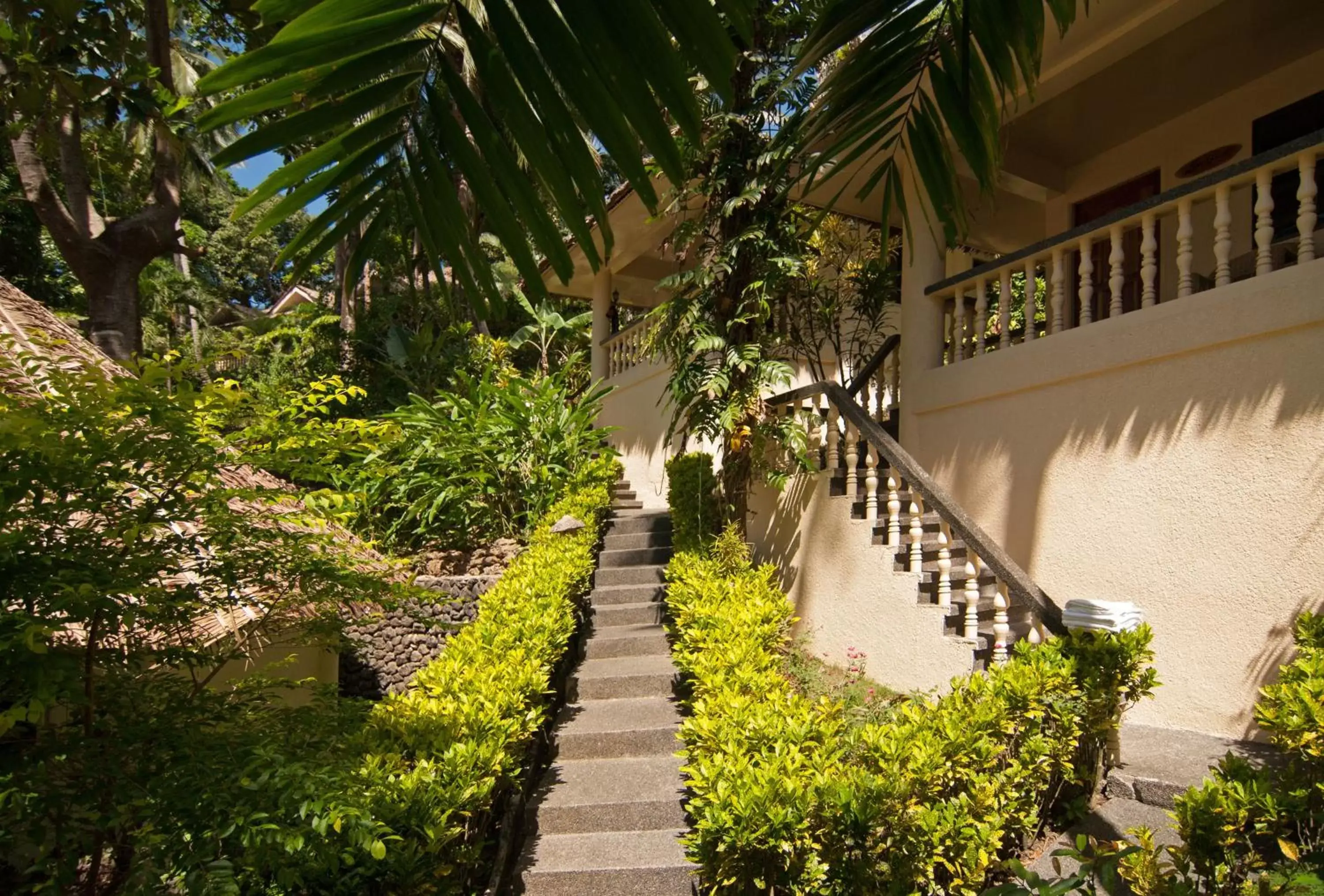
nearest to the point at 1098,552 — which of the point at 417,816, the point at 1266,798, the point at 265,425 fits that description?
the point at 1266,798

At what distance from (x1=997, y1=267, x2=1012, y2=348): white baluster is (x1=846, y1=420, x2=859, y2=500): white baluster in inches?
50.7

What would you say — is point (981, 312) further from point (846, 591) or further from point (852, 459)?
point (846, 591)

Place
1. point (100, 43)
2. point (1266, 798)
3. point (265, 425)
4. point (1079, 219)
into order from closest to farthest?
point (1266, 798)
point (265, 425)
point (100, 43)
point (1079, 219)

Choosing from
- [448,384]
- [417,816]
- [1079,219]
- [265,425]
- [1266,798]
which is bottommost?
[417,816]

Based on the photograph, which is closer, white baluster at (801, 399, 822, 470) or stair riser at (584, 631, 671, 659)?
Answer: stair riser at (584, 631, 671, 659)

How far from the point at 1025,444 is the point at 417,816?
4.75m

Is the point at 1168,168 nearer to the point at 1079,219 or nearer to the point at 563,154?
the point at 1079,219

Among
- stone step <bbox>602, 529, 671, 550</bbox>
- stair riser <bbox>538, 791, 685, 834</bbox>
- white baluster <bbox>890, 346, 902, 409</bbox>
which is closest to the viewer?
stair riser <bbox>538, 791, 685, 834</bbox>

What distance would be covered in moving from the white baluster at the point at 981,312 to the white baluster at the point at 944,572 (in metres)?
1.67

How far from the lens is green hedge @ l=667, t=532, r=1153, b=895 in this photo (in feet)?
9.85

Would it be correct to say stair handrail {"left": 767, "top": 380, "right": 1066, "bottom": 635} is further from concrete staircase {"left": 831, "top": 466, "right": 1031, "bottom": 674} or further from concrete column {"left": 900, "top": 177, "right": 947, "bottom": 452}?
concrete column {"left": 900, "top": 177, "right": 947, "bottom": 452}

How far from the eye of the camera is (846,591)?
20.9ft

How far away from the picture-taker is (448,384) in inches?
580

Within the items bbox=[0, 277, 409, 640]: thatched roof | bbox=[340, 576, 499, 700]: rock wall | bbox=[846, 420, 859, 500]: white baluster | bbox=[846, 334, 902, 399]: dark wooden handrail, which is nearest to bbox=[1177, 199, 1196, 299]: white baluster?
bbox=[846, 420, 859, 500]: white baluster
